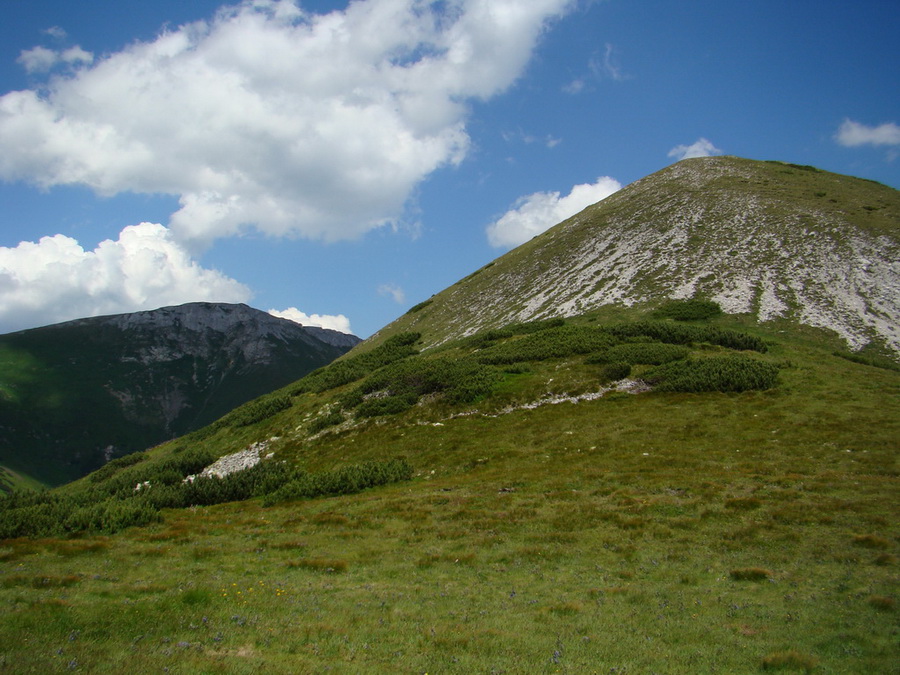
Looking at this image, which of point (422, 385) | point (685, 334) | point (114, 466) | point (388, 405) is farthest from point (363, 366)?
point (685, 334)

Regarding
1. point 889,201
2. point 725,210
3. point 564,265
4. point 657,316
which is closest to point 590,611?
point 657,316

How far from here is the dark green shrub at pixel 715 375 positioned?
35.0 meters

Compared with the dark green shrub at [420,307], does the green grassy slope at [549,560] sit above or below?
below

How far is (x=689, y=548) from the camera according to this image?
1686cm

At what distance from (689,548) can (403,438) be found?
23906 millimetres

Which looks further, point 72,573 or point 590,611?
point 72,573

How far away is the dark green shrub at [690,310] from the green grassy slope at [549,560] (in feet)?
49.8

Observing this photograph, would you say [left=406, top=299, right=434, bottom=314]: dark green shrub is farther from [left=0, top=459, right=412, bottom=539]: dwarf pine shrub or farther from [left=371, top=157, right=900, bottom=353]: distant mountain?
[left=0, top=459, right=412, bottom=539]: dwarf pine shrub

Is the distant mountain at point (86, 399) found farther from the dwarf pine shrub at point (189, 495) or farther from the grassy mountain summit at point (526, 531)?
the grassy mountain summit at point (526, 531)

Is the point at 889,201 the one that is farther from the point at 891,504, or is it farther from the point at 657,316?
the point at 891,504

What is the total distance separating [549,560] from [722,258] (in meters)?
57.1

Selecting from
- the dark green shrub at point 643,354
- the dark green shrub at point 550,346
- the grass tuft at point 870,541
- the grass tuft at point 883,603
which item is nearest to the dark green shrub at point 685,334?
the dark green shrub at point 643,354

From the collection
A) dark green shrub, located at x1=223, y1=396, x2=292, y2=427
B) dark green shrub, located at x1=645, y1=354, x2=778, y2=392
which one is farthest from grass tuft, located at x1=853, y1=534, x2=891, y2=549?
dark green shrub, located at x1=223, y1=396, x2=292, y2=427

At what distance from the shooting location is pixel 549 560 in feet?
55.7
